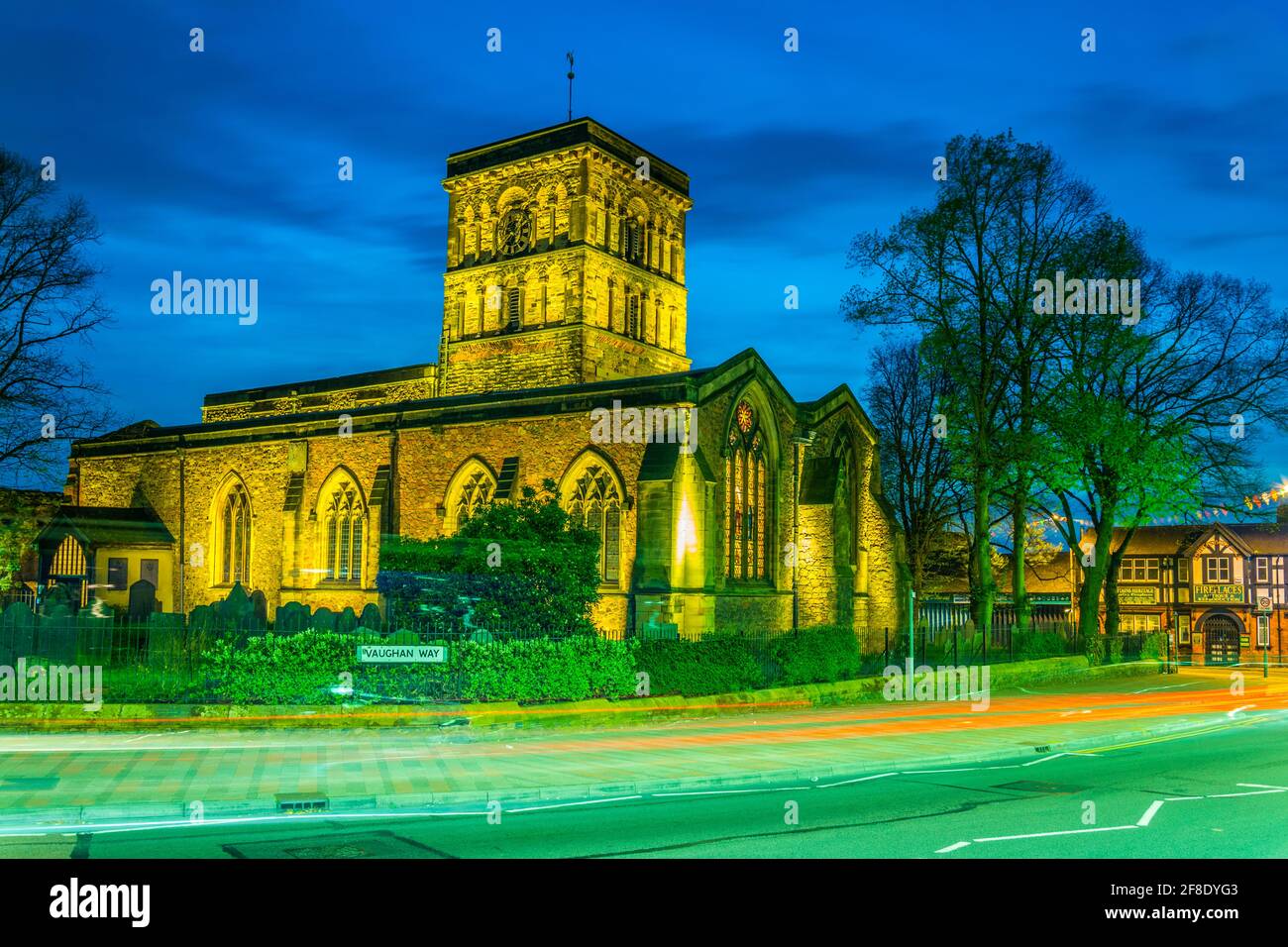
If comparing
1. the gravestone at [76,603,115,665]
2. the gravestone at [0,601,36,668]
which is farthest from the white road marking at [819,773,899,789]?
the gravestone at [0,601,36,668]

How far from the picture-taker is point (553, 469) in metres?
30.3

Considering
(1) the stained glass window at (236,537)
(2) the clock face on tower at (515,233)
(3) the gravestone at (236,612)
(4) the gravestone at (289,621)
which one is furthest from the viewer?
(2) the clock face on tower at (515,233)

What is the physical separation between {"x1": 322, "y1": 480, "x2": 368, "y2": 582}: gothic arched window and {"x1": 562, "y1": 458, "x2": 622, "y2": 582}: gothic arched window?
8873 millimetres

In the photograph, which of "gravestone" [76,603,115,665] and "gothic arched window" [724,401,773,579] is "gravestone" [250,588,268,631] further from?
"gothic arched window" [724,401,773,579]

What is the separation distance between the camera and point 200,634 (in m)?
17.6

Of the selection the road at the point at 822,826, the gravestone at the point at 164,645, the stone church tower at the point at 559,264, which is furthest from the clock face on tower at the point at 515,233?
the road at the point at 822,826

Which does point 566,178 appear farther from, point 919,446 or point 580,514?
point 580,514

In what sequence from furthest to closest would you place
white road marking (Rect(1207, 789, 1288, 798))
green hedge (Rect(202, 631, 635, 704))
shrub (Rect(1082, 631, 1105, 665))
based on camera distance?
shrub (Rect(1082, 631, 1105, 665)) < green hedge (Rect(202, 631, 635, 704)) < white road marking (Rect(1207, 789, 1288, 798))

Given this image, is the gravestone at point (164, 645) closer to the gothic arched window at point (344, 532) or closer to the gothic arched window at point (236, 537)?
the gothic arched window at point (344, 532)

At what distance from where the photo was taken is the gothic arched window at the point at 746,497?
101 feet

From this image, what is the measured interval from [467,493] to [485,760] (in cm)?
1912

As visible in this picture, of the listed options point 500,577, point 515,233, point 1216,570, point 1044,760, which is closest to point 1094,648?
point 1044,760

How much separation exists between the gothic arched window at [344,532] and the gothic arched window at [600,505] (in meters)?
8.87

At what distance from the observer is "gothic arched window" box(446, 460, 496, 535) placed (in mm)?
32250
